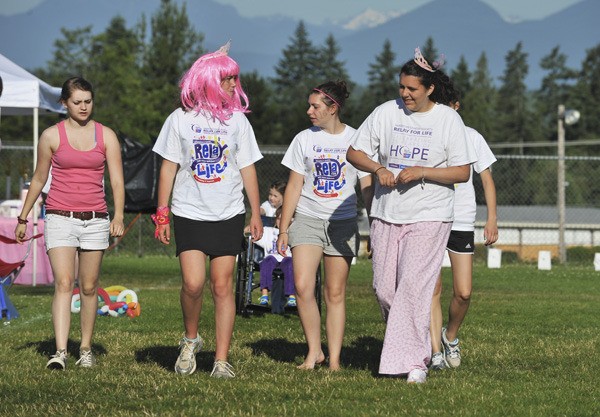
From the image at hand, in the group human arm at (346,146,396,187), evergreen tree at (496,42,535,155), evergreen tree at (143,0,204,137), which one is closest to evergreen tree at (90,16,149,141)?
evergreen tree at (143,0,204,137)

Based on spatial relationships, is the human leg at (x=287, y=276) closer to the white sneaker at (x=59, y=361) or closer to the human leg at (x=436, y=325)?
the human leg at (x=436, y=325)

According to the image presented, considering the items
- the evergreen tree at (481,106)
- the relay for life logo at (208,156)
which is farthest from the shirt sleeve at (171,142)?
the evergreen tree at (481,106)

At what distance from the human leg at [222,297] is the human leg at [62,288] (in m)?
1.12

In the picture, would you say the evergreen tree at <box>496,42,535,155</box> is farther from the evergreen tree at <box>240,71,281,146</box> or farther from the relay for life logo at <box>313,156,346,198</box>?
the relay for life logo at <box>313,156,346,198</box>

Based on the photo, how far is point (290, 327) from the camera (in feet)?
37.2

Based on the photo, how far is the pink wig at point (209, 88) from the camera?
24.7 ft

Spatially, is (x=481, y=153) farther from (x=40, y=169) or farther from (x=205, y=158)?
(x=40, y=169)

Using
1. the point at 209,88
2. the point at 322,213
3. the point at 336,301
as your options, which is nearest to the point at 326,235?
the point at 322,213

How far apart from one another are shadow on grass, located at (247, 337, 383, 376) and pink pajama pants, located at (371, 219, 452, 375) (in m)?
0.71

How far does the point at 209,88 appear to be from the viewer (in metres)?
7.53

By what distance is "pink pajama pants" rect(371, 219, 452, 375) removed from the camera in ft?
23.9

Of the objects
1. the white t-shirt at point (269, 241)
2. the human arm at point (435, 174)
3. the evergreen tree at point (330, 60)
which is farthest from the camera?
the evergreen tree at point (330, 60)

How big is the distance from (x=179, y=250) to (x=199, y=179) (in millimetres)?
487

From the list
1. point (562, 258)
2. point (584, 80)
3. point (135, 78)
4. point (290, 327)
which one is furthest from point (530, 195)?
point (584, 80)
